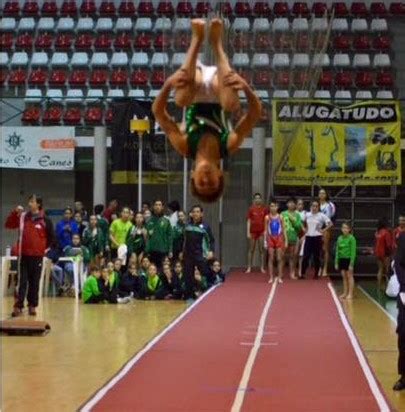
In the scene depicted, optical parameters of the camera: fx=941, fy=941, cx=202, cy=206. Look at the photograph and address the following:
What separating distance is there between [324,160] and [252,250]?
266 centimetres

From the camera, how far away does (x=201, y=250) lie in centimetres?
1577

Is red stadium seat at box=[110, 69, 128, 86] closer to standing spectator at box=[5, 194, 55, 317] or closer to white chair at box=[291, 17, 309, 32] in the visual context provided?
white chair at box=[291, 17, 309, 32]

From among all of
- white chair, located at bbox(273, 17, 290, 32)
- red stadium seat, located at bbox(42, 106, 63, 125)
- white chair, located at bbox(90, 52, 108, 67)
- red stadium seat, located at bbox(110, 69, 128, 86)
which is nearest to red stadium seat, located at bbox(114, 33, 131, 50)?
white chair, located at bbox(90, 52, 108, 67)

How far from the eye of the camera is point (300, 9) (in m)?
24.9

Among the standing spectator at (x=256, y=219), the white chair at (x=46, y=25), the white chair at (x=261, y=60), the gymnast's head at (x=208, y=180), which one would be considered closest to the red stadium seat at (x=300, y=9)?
the white chair at (x=46, y=25)

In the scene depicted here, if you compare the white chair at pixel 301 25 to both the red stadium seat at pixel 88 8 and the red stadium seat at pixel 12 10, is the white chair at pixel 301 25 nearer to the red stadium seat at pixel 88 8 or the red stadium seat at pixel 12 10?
the red stadium seat at pixel 88 8

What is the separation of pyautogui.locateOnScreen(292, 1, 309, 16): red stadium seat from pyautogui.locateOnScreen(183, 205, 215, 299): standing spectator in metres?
10.4

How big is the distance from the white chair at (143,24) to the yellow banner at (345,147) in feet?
22.6

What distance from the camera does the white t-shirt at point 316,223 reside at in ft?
58.2

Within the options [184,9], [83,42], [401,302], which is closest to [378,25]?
[184,9]

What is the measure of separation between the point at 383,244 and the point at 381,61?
7.67m

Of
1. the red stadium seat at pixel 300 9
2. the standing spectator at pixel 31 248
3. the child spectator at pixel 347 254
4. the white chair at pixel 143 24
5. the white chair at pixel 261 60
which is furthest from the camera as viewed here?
the white chair at pixel 143 24

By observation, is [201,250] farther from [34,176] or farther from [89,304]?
[34,176]

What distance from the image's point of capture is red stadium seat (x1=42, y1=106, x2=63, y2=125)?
23.0m
